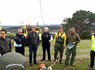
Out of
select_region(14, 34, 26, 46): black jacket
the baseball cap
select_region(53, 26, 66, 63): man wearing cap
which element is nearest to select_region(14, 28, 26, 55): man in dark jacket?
select_region(14, 34, 26, 46): black jacket

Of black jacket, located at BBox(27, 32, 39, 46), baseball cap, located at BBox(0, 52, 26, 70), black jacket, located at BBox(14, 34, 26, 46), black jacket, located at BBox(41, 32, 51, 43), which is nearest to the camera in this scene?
baseball cap, located at BBox(0, 52, 26, 70)

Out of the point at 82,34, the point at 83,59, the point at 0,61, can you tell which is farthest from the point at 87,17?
the point at 0,61

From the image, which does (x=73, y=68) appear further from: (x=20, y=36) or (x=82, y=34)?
(x=82, y=34)

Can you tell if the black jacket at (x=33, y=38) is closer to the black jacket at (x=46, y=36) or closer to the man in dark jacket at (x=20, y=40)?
the black jacket at (x=46, y=36)

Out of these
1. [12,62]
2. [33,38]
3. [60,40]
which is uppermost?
[12,62]

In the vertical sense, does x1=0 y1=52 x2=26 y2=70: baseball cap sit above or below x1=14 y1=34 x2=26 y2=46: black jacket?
above

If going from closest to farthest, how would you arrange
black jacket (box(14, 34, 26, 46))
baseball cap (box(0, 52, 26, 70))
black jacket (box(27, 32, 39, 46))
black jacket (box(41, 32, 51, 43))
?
baseball cap (box(0, 52, 26, 70)) < black jacket (box(14, 34, 26, 46)) < black jacket (box(27, 32, 39, 46)) < black jacket (box(41, 32, 51, 43))

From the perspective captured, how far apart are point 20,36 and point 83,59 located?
4.31 metres

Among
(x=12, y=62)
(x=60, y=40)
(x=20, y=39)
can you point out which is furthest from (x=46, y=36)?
(x=12, y=62)

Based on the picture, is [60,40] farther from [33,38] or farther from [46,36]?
[33,38]

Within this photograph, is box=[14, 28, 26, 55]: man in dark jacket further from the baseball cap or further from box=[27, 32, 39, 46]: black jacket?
the baseball cap

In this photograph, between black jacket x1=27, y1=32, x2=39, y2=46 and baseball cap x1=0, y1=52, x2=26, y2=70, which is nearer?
baseball cap x1=0, y1=52, x2=26, y2=70

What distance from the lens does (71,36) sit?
43.3 feet

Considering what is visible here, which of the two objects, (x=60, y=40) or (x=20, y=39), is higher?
(x=20, y=39)
